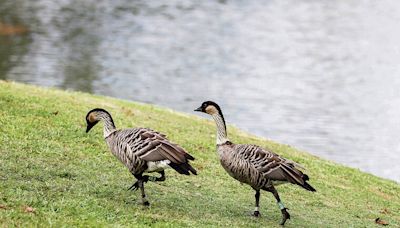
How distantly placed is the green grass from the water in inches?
476

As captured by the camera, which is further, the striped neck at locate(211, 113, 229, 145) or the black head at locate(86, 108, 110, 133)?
the striped neck at locate(211, 113, 229, 145)

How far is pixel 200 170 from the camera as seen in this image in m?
15.3

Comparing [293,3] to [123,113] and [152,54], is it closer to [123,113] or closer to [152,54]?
[152,54]

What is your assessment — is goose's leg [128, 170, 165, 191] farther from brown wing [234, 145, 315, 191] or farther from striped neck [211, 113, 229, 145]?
brown wing [234, 145, 315, 191]

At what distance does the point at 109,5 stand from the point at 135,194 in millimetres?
54412

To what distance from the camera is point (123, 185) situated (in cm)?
1252

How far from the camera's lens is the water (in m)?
34.9

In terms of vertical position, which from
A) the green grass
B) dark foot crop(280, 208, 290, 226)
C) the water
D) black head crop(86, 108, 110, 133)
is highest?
black head crop(86, 108, 110, 133)

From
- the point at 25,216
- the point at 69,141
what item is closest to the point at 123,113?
the point at 69,141

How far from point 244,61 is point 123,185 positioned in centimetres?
3517

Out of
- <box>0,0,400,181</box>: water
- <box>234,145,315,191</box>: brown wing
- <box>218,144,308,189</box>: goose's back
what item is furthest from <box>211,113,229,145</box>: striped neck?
<box>0,0,400,181</box>: water

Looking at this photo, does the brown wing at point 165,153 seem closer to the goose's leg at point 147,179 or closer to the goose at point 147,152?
the goose at point 147,152

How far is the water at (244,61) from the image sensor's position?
34.9m

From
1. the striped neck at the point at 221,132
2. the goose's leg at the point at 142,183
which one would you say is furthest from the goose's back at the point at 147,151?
the striped neck at the point at 221,132
